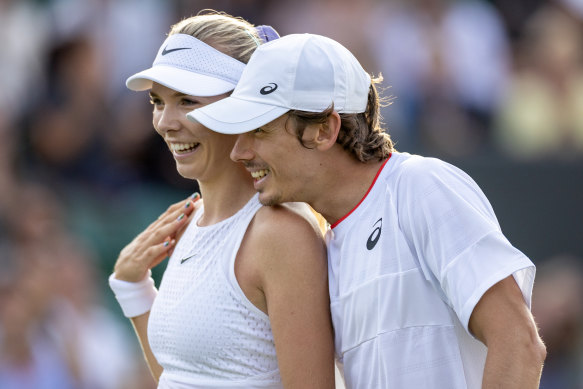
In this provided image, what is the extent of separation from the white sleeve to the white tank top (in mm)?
561

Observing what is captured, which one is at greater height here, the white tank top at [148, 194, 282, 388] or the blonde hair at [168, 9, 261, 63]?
the blonde hair at [168, 9, 261, 63]

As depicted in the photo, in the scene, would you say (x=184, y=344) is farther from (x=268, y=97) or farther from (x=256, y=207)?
(x=268, y=97)

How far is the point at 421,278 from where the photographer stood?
263cm

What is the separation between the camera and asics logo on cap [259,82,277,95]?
2.85m

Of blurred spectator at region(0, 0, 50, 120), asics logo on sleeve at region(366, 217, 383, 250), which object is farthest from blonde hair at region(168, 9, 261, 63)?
blurred spectator at region(0, 0, 50, 120)

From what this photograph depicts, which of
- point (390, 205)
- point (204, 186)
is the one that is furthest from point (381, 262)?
point (204, 186)

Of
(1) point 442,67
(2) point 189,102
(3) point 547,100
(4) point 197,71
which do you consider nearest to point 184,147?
(2) point 189,102

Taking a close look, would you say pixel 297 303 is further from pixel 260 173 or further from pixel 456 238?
pixel 456 238

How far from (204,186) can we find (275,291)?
22.1 inches

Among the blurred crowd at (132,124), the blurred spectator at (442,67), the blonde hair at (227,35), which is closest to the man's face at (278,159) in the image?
the blonde hair at (227,35)

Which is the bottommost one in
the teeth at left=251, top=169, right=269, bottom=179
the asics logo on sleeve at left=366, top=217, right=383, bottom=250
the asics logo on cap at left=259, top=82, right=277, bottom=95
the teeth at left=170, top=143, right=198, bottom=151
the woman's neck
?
the woman's neck

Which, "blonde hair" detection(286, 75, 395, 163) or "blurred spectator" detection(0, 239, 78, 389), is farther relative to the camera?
"blurred spectator" detection(0, 239, 78, 389)

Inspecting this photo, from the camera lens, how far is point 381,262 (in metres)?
2.69

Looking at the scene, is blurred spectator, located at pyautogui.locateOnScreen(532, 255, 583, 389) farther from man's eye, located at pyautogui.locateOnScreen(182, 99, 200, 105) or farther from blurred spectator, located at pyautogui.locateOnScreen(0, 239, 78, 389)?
man's eye, located at pyautogui.locateOnScreen(182, 99, 200, 105)
